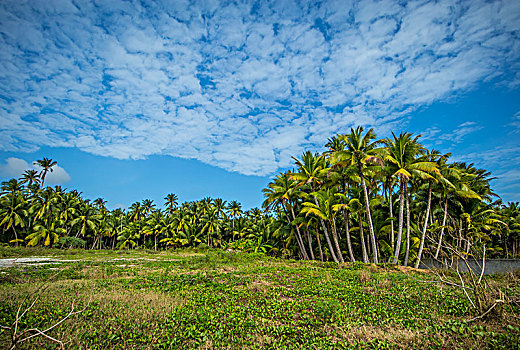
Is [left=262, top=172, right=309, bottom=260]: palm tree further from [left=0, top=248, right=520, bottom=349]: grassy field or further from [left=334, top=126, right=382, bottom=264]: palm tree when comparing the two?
[left=0, top=248, right=520, bottom=349]: grassy field

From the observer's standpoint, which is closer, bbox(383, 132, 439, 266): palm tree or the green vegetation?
the green vegetation

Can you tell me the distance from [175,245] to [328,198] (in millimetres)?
42876

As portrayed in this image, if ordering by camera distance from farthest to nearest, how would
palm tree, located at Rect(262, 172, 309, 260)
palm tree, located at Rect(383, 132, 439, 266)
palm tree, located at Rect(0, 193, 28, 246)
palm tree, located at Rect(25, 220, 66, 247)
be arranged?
palm tree, located at Rect(25, 220, 66, 247) → palm tree, located at Rect(0, 193, 28, 246) → palm tree, located at Rect(262, 172, 309, 260) → palm tree, located at Rect(383, 132, 439, 266)

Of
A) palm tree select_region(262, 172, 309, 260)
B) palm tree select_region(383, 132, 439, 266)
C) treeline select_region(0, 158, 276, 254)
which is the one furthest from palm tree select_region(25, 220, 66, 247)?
palm tree select_region(383, 132, 439, 266)

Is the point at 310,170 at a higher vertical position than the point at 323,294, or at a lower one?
higher

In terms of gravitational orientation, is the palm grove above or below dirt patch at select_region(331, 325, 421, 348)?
above

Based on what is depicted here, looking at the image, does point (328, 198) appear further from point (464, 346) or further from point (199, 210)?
point (199, 210)

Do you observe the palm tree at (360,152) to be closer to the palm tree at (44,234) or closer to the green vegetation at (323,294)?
the green vegetation at (323,294)

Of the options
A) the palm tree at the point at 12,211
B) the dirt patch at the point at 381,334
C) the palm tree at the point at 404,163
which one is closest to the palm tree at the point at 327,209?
the palm tree at the point at 404,163

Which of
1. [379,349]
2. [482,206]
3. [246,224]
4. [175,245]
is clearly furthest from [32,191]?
[482,206]

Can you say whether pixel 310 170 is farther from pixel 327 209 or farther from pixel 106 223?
pixel 106 223

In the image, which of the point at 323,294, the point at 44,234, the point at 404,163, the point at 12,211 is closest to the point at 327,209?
the point at 404,163

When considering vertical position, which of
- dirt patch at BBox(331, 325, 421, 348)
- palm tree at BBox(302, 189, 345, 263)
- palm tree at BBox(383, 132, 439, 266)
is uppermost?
palm tree at BBox(383, 132, 439, 266)

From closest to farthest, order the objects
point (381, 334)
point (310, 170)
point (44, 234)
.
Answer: point (381, 334) → point (310, 170) → point (44, 234)
